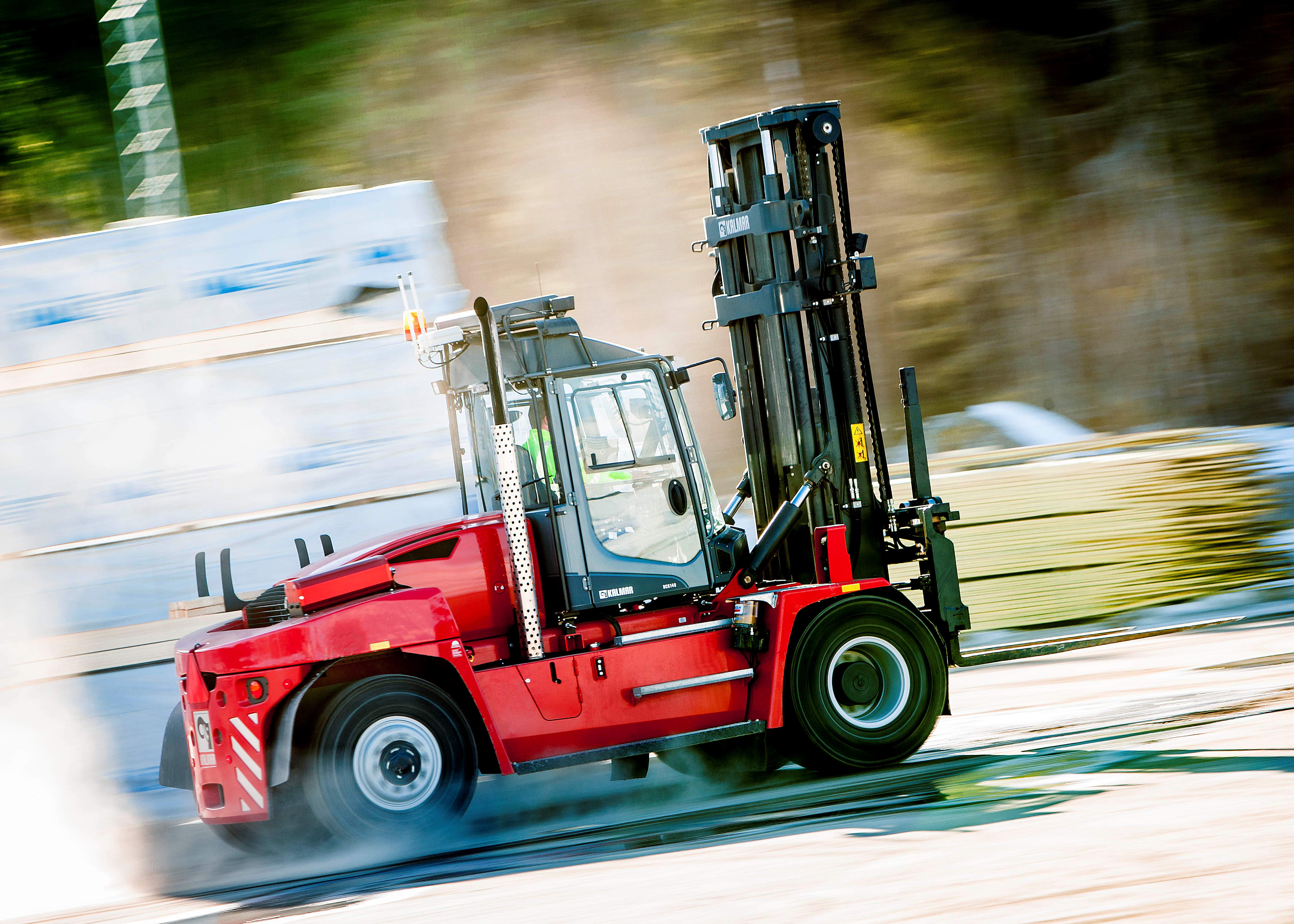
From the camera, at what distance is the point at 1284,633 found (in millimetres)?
8633

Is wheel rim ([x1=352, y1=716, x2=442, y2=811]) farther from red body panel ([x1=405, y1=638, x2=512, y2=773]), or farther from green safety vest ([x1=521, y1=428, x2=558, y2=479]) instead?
green safety vest ([x1=521, y1=428, x2=558, y2=479])

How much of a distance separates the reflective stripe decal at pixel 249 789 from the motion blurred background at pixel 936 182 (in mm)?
3848

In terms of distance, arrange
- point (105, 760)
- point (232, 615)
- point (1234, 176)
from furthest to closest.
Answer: point (1234, 176) < point (105, 760) < point (232, 615)

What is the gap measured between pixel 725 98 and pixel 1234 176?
8.49 metres

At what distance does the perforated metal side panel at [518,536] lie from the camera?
568cm

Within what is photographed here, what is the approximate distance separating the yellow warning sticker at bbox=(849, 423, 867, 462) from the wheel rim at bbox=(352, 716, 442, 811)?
2538 millimetres

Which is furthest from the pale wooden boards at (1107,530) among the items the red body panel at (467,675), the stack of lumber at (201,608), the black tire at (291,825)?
the black tire at (291,825)

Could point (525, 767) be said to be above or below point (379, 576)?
below

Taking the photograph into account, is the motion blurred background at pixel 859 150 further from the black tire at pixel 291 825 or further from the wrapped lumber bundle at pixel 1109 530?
the black tire at pixel 291 825

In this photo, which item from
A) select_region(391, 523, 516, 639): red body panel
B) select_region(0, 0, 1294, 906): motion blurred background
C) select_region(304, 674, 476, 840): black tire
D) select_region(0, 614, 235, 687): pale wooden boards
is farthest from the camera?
select_region(0, 0, 1294, 906): motion blurred background

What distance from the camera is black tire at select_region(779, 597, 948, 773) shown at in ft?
20.0

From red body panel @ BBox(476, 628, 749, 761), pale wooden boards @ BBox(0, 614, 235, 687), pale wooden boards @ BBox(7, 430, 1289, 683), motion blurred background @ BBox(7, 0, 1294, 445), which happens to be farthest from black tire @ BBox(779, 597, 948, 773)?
motion blurred background @ BBox(7, 0, 1294, 445)

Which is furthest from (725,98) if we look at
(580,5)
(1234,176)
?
(1234,176)

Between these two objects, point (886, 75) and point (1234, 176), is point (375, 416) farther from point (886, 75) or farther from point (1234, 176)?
point (1234, 176)
